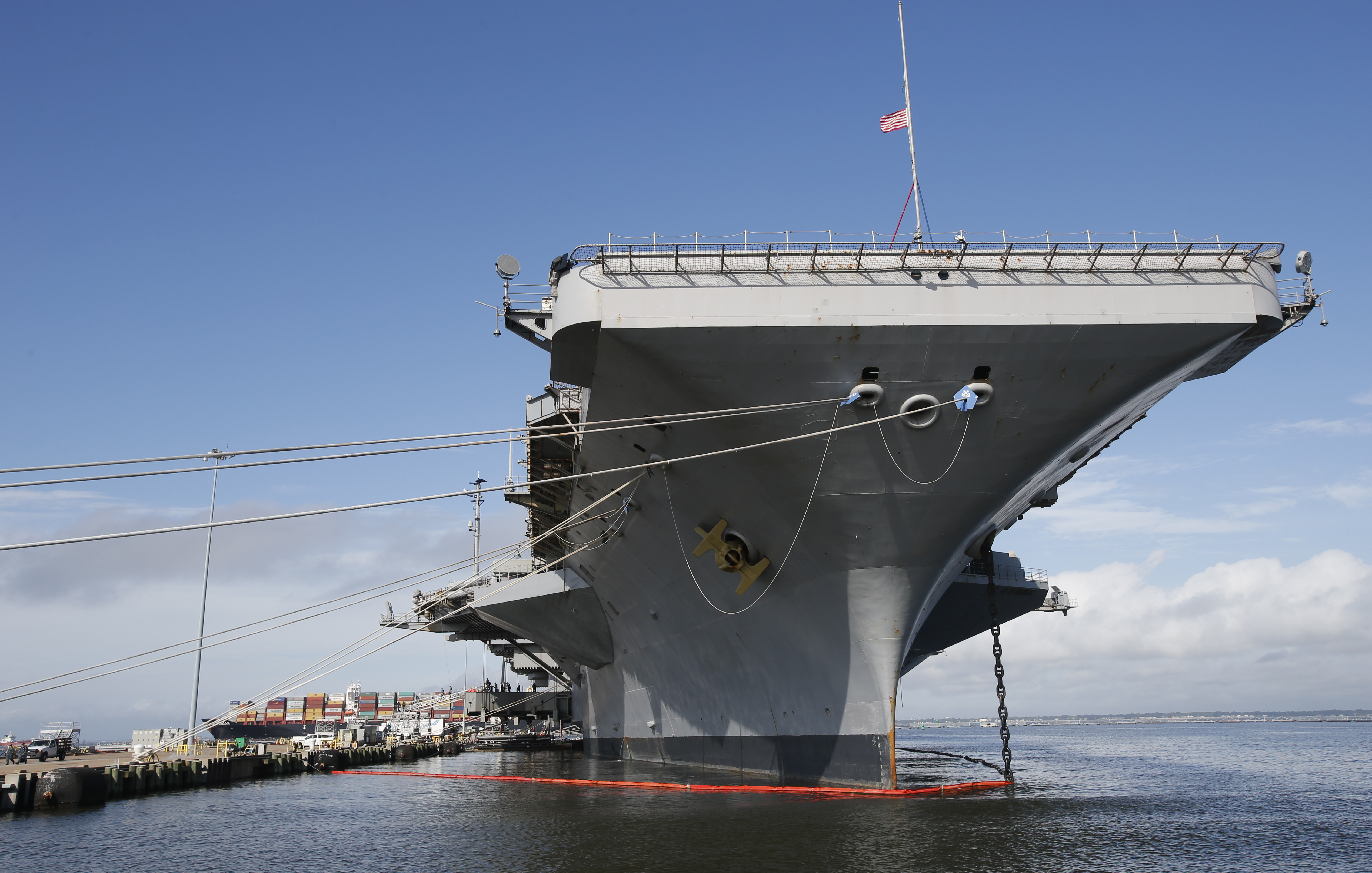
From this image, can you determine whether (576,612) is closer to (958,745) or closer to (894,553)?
(894,553)

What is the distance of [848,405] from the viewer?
37.4 ft

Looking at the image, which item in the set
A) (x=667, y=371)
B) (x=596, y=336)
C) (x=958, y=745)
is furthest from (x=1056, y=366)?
(x=958, y=745)

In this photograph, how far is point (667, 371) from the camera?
443 inches

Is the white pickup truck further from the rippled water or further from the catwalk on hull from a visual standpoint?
the catwalk on hull

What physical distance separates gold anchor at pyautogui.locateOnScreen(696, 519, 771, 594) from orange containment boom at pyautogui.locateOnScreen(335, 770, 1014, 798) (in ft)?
10.9

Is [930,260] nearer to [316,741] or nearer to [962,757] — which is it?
[962,757]

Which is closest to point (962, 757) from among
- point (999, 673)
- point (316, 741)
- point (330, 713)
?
point (999, 673)

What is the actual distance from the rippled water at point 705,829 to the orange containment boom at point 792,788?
0.56ft

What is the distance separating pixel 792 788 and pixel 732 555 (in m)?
4.02

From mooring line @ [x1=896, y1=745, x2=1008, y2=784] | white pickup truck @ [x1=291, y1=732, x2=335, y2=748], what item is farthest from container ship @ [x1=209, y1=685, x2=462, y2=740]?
mooring line @ [x1=896, y1=745, x2=1008, y2=784]

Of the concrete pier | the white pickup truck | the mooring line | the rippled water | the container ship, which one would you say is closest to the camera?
the rippled water

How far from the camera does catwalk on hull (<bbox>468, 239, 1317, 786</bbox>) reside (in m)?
10.8

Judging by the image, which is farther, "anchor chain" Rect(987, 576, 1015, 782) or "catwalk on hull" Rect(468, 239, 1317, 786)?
"anchor chain" Rect(987, 576, 1015, 782)

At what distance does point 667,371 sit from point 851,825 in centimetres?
625
